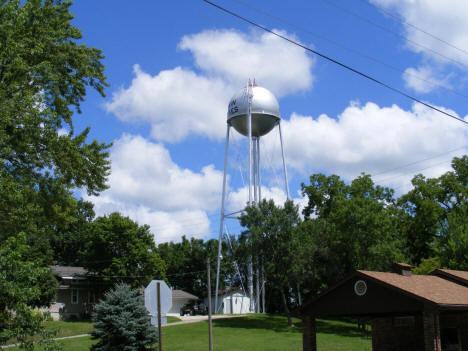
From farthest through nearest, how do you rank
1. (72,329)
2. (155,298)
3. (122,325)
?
1. (72,329)
2. (122,325)
3. (155,298)

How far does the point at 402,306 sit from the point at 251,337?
1653 centimetres

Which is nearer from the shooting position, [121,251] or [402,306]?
[402,306]

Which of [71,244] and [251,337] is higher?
[71,244]

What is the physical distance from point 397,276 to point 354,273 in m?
2.02

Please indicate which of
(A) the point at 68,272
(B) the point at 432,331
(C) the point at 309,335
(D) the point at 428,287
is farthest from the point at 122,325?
(A) the point at 68,272

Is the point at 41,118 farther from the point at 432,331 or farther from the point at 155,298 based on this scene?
the point at 432,331

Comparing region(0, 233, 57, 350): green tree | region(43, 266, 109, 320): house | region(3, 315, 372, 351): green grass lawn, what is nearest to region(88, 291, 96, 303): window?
region(43, 266, 109, 320): house

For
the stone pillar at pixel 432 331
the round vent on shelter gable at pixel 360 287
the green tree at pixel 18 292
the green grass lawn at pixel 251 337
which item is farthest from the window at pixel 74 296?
the stone pillar at pixel 432 331

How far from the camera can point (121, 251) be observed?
158ft

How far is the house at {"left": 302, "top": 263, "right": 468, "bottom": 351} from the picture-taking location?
655 inches

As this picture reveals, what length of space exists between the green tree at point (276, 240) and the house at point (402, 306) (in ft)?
55.8

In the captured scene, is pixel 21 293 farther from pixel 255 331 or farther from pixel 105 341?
pixel 255 331

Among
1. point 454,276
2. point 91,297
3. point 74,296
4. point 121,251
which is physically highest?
point 121,251

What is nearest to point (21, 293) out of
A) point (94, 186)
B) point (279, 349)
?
point (94, 186)
